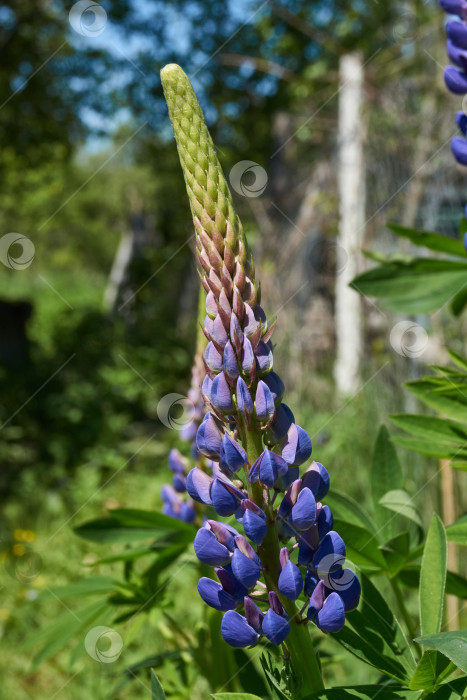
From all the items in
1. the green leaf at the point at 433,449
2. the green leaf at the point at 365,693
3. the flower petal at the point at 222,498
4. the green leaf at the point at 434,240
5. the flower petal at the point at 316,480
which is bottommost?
the green leaf at the point at 365,693

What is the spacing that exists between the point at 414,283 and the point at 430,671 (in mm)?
655

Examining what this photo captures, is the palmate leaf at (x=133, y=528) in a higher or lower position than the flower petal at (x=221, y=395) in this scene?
lower

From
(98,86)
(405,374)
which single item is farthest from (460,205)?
(98,86)

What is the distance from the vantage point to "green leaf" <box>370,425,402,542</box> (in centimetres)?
88

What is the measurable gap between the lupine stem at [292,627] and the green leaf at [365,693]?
3 centimetres

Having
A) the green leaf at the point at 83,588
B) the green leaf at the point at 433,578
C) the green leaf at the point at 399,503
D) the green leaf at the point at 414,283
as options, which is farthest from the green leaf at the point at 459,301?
the green leaf at the point at 83,588

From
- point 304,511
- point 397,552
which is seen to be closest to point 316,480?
point 304,511

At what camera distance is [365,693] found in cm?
59

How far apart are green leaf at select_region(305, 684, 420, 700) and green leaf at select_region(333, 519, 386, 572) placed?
0.54 ft

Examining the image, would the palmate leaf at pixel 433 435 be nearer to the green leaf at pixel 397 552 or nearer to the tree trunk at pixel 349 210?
the green leaf at pixel 397 552

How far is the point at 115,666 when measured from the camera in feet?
7.34

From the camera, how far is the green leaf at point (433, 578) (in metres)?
0.65

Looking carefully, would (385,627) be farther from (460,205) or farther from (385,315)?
(460,205)

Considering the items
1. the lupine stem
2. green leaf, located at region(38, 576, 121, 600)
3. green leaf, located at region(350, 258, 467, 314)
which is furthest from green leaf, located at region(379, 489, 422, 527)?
green leaf, located at region(38, 576, 121, 600)
